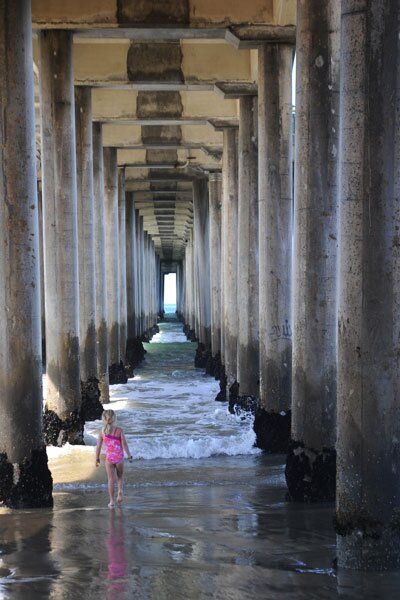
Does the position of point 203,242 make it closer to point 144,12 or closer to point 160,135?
point 160,135

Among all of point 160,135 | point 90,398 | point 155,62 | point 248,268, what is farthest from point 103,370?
point 160,135

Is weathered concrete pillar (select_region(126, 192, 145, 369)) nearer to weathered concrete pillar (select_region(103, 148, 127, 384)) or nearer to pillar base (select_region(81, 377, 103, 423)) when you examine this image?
weathered concrete pillar (select_region(103, 148, 127, 384))

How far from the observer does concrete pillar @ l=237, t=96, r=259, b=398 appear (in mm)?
15977

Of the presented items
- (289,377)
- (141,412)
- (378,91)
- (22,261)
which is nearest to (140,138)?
(141,412)

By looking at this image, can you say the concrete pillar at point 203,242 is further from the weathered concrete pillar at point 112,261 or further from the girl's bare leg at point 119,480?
the girl's bare leg at point 119,480

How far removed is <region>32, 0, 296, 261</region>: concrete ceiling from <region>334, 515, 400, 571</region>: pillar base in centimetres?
824

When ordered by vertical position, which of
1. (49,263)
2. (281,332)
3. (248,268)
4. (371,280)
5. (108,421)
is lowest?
(108,421)

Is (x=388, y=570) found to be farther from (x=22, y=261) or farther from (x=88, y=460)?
(x=88, y=460)

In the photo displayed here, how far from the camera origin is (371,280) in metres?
6.11

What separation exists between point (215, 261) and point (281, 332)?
14.1m

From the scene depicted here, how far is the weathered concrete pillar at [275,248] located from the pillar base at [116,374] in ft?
35.4

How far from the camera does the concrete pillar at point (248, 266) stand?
52.4 ft

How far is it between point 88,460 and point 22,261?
3.89m

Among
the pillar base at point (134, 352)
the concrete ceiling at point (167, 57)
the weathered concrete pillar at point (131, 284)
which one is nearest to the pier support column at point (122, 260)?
the pillar base at point (134, 352)
